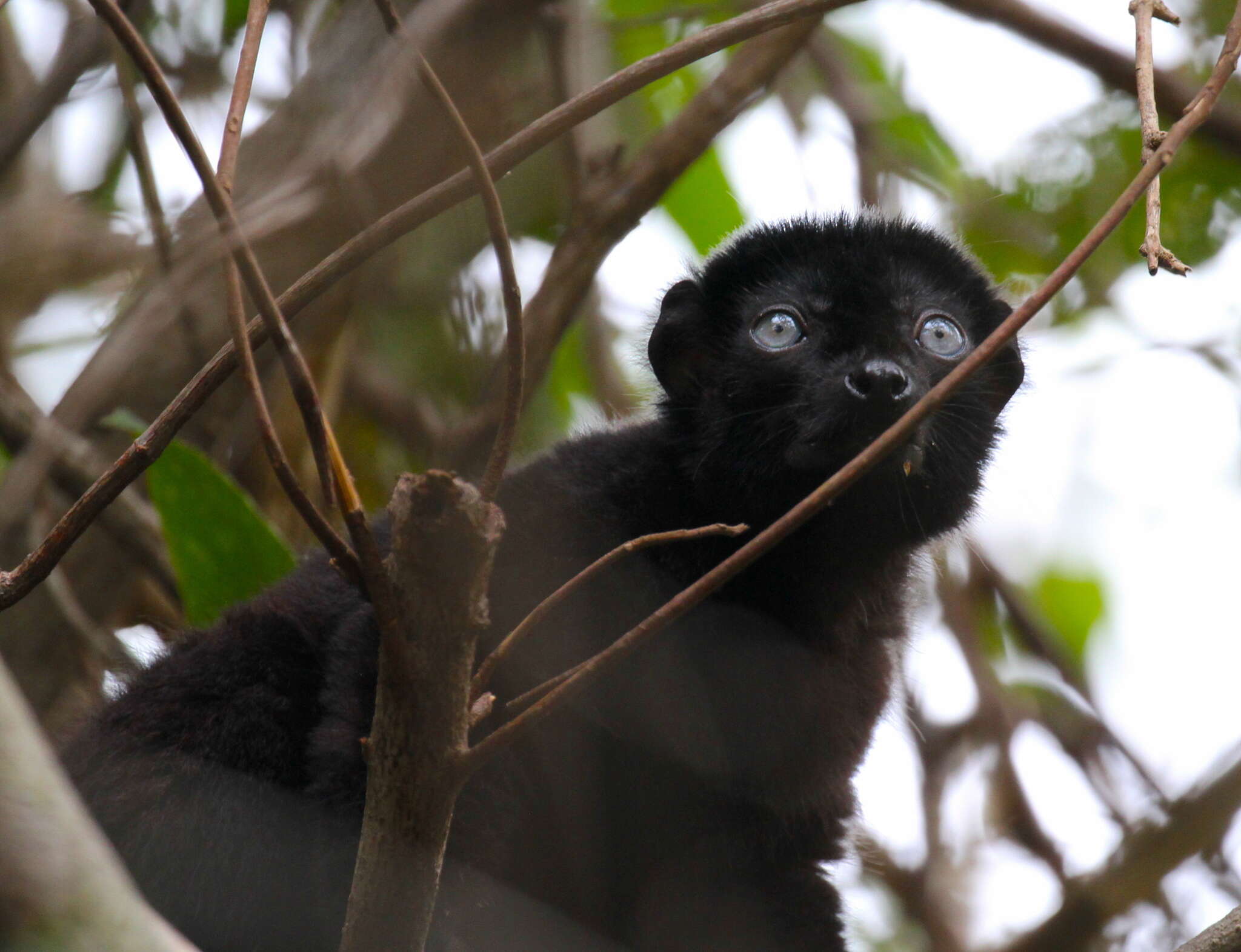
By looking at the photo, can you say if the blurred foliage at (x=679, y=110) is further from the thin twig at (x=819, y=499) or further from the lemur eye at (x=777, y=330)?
the thin twig at (x=819, y=499)

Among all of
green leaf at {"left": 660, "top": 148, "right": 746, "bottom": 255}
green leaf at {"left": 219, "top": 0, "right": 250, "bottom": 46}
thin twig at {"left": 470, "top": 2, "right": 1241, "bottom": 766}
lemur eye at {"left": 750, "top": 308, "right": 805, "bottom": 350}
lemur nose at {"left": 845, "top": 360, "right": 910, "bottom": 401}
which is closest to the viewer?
thin twig at {"left": 470, "top": 2, "right": 1241, "bottom": 766}

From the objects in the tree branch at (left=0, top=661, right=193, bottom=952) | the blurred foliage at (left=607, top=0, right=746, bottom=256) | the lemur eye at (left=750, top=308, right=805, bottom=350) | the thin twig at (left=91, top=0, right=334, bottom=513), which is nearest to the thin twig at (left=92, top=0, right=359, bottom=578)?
the thin twig at (left=91, top=0, right=334, bottom=513)

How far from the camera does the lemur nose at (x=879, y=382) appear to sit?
310cm

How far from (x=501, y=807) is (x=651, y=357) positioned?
136 cm

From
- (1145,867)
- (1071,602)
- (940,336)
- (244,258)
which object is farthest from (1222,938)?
(1071,602)

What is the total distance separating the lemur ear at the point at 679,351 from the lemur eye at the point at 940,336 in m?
0.63

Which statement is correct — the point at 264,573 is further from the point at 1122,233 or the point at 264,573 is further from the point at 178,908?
the point at 1122,233

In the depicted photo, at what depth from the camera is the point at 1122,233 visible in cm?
509

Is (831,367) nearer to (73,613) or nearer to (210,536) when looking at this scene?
(210,536)

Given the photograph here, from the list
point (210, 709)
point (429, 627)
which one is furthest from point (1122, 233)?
point (429, 627)

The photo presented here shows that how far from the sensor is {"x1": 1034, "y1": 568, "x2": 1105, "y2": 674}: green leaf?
6141 mm

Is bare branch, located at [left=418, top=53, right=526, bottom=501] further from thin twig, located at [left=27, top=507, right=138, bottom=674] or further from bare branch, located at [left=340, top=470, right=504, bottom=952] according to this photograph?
thin twig, located at [left=27, top=507, right=138, bottom=674]

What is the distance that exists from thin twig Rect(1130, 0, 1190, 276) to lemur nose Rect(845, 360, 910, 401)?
974 millimetres

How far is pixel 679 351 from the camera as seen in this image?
12.7 ft
